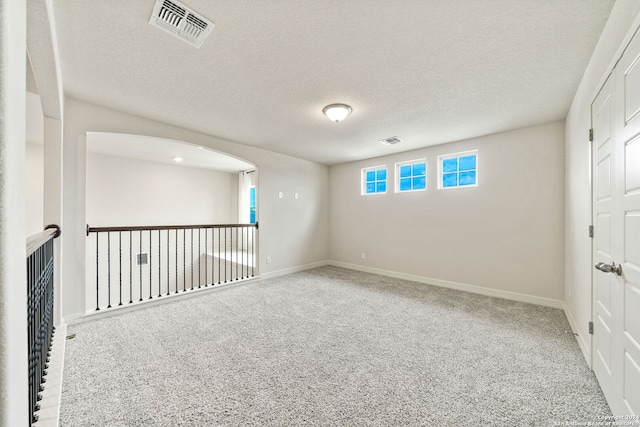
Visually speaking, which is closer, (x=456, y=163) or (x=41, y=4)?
(x=41, y=4)

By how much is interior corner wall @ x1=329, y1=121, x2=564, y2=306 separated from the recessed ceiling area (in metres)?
→ 3.03

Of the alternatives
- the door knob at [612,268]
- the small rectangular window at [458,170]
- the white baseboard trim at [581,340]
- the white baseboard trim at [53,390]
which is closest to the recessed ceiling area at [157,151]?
the white baseboard trim at [53,390]

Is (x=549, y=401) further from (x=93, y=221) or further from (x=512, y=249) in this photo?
(x=93, y=221)

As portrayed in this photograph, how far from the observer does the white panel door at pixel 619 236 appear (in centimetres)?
130

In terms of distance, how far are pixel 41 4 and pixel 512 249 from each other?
504 cm

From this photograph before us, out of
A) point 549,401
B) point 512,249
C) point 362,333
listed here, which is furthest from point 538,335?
point 362,333

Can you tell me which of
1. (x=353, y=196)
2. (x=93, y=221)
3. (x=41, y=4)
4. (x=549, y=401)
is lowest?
(x=549, y=401)

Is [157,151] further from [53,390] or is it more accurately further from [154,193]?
[53,390]

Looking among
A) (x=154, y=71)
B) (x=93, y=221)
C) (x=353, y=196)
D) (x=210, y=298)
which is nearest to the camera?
(x=154, y=71)

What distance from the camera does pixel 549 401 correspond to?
1654 millimetres

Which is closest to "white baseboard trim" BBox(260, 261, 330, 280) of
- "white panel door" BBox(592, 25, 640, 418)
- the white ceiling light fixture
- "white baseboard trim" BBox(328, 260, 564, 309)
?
"white baseboard trim" BBox(328, 260, 564, 309)

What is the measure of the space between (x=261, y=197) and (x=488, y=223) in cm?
372

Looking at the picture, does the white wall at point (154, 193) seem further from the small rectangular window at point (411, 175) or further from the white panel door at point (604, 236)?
the white panel door at point (604, 236)

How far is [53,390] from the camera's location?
1.68 meters
